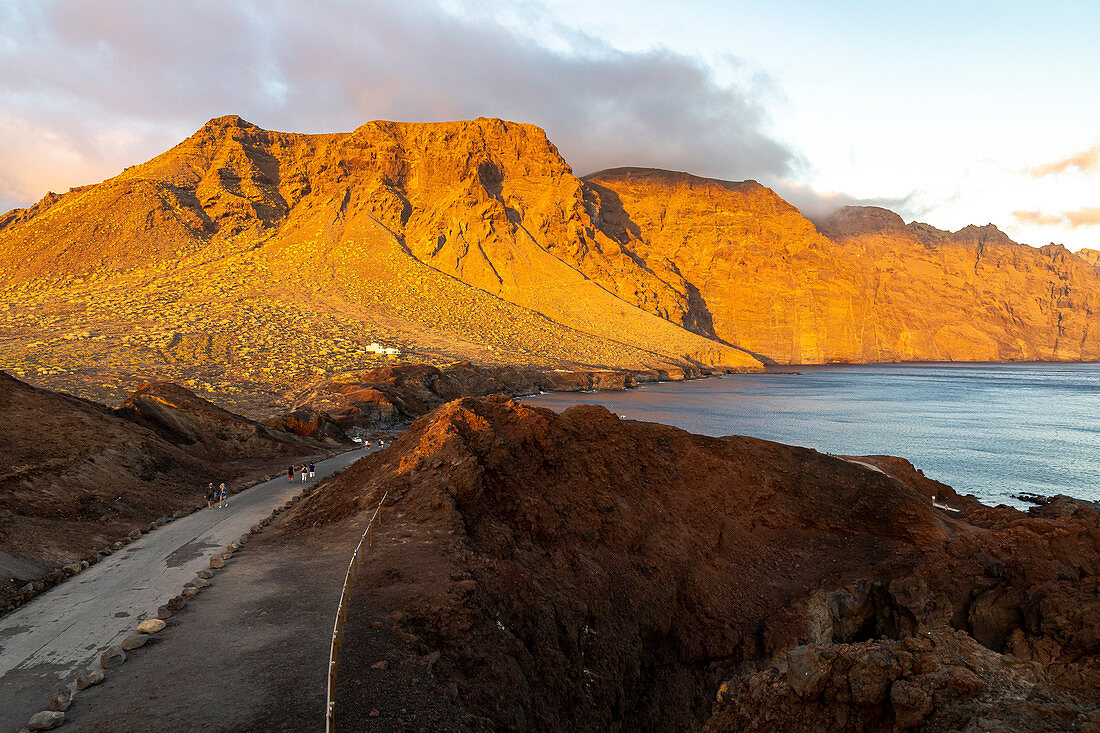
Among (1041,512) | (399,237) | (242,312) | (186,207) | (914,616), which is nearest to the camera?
(914,616)

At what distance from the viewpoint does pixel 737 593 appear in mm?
17172

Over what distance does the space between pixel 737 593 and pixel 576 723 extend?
293 inches

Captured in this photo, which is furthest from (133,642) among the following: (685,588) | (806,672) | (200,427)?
(200,427)

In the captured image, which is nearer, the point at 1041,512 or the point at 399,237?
the point at 1041,512

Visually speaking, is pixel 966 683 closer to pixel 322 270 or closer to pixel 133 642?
pixel 133 642

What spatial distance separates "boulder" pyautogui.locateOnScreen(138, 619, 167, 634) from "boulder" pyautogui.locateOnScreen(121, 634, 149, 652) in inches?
6.8

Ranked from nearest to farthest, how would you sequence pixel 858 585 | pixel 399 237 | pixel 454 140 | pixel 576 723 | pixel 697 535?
pixel 576 723 → pixel 858 585 → pixel 697 535 → pixel 399 237 → pixel 454 140

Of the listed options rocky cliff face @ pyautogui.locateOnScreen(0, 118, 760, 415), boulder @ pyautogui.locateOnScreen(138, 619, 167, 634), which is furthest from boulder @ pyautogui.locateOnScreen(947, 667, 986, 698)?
rocky cliff face @ pyautogui.locateOnScreen(0, 118, 760, 415)

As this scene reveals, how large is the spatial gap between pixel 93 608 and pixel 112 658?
405 centimetres

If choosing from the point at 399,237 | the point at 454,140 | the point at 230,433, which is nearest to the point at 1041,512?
the point at 230,433

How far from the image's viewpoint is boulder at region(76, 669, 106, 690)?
8.49 m

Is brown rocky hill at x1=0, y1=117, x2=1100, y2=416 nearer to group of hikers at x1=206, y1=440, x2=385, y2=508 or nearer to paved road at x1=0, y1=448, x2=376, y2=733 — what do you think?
group of hikers at x1=206, y1=440, x2=385, y2=508

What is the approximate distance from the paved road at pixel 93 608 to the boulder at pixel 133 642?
2.28 ft

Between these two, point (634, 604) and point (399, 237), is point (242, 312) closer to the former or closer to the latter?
point (399, 237)
